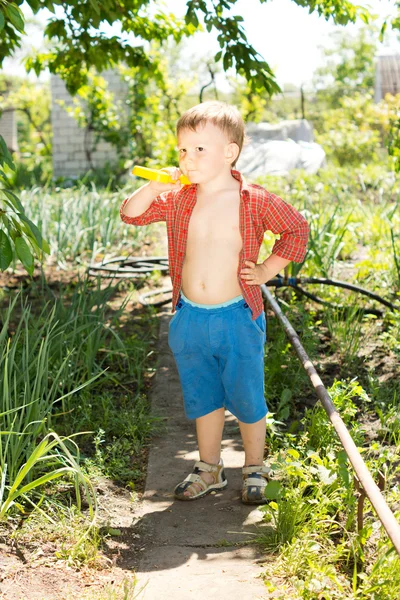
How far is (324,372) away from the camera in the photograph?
3.90m

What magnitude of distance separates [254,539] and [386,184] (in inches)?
293

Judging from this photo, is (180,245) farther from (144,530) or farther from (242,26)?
(242,26)

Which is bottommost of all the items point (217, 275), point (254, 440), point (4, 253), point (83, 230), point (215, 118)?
point (254, 440)

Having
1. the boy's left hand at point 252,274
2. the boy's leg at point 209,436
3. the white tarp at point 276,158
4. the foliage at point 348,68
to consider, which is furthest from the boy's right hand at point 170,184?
the foliage at point 348,68

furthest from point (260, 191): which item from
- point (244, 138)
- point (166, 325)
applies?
point (166, 325)

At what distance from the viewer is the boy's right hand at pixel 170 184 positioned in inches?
103

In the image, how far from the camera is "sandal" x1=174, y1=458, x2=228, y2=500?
277cm

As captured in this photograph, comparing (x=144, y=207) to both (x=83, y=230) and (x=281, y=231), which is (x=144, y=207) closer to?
(x=281, y=231)

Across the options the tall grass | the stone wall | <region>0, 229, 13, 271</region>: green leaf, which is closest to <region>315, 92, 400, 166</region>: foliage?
the stone wall

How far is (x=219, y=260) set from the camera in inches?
105

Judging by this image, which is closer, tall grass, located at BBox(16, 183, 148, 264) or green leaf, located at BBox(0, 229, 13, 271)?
green leaf, located at BBox(0, 229, 13, 271)

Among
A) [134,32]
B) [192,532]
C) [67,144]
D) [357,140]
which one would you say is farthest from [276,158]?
[192,532]

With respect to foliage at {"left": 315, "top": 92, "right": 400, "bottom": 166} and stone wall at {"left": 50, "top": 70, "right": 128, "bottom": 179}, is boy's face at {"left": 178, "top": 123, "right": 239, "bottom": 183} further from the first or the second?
stone wall at {"left": 50, "top": 70, "right": 128, "bottom": 179}

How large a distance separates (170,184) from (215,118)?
0.89 feet
